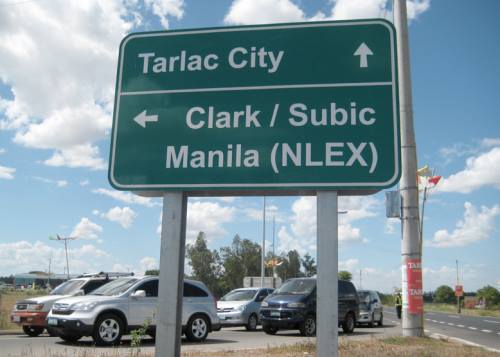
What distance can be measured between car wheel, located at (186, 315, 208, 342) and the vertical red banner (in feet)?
17.4

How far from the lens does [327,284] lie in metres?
3.99

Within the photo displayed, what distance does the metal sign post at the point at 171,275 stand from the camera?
4207 millimetres

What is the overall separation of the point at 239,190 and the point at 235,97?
78 cm

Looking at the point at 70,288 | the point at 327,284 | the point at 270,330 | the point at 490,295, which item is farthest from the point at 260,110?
the point at 490,295

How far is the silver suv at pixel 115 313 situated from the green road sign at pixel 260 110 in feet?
27.5

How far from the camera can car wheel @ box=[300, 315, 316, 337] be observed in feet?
56.2

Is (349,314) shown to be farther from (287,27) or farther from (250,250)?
(250,250)

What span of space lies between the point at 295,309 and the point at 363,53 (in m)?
13.7

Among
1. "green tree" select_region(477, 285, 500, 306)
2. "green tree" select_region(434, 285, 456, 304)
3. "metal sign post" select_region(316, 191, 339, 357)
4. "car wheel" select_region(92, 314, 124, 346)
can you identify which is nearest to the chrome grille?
"car wheel" select_region(92, 314, 124, 346)

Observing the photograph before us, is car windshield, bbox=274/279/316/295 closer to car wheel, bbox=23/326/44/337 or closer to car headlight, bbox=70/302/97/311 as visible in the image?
car headlight, bbox=70/302/97/311

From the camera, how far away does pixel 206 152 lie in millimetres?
4438

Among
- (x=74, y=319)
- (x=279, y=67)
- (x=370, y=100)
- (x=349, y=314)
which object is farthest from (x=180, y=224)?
(x=349, y=314)

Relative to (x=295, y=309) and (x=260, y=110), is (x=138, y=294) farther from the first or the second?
(x=260, y=110)

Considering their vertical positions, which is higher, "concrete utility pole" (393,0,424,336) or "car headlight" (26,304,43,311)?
"concrete utility pole" (393,0,424,336)
